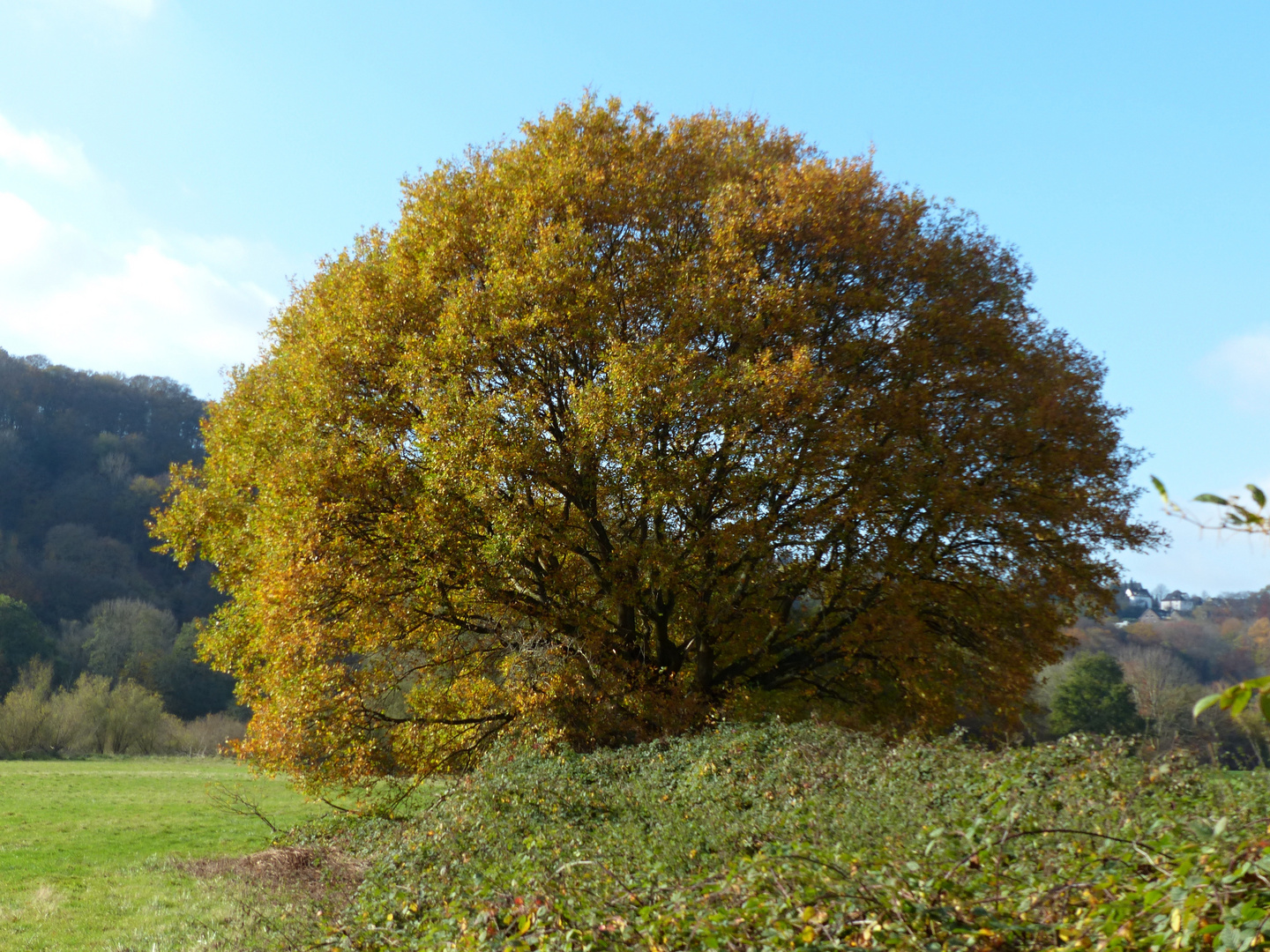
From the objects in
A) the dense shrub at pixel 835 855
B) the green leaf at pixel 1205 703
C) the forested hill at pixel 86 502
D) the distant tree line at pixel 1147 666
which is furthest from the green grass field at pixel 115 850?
the forested hill at pixel 86 502

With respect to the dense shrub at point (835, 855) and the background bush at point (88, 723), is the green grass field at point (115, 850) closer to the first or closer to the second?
the dense shrub at point (835, 855)

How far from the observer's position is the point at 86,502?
72.6 metres

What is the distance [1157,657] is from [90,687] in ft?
171

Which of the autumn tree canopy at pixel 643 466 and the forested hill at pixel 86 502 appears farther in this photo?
the forested hill at pixel 86 502

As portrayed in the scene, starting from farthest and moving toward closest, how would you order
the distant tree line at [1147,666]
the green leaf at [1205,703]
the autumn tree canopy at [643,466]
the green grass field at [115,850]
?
the distant tree line at [1147,666] → the autumn tree canopy at [643,466] → the green grass field at [115,850] → the green leaf at [1205,703]

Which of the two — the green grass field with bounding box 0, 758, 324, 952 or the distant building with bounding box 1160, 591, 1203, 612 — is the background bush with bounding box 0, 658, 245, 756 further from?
the distant building with bounding box 1160, 591, 1203, 612

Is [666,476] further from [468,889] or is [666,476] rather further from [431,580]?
[468,889]

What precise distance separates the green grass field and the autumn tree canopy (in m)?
2.75

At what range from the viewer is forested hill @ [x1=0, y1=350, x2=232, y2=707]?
64.5m

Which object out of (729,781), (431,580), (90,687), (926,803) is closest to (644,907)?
(926,803)

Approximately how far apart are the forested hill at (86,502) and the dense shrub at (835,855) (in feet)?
181

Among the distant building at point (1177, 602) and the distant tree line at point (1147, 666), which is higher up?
the distant building at point (1177, 602)

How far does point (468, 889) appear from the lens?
7449 mm

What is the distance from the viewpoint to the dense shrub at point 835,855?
13.5ft
